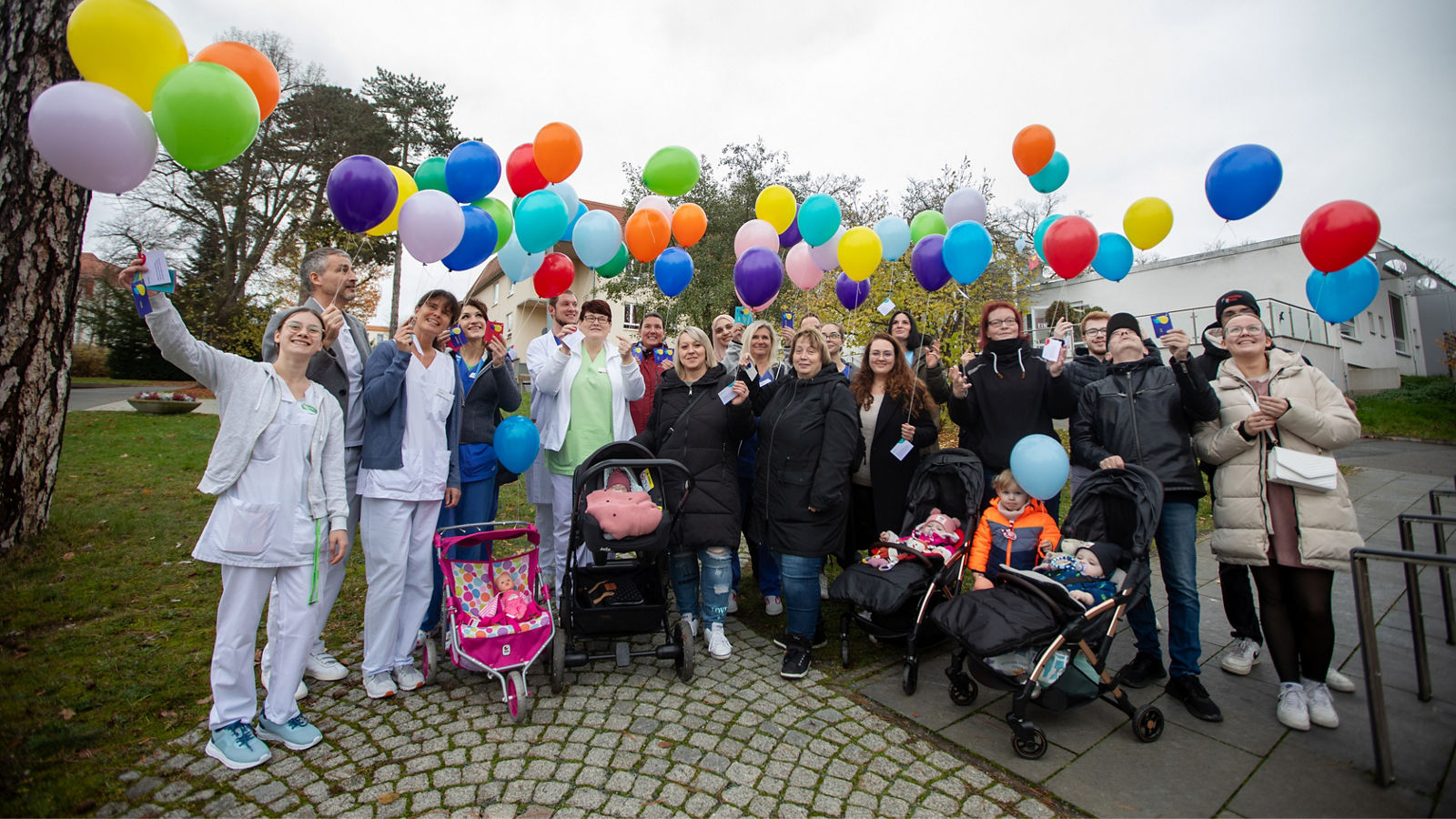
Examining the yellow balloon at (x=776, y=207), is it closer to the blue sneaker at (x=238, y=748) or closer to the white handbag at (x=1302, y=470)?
the white handbag at (x=1302, y=470)

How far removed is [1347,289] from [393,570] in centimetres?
563

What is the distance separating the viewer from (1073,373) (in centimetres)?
462

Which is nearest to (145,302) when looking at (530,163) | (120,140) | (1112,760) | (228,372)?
(228,372)

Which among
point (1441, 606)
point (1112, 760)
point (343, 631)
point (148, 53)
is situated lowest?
point (1112, 760)

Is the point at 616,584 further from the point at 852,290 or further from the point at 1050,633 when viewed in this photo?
the point at 852,290

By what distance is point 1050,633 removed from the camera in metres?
2.84

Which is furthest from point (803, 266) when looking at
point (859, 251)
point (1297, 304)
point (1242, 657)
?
point (1297, 304)

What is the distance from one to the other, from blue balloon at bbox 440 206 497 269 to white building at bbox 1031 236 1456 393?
13.4m

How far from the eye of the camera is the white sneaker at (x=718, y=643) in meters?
3.84

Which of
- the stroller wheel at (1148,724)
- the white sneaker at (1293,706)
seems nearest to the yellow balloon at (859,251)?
the stroller wheel at (1148,724)

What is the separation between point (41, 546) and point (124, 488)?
3260mm

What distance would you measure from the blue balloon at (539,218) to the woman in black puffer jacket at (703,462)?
130 cm

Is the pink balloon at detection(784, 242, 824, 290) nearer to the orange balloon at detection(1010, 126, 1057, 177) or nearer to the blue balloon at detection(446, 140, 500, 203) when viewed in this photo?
the orange balloon at detection(1010, 126, 1057, 177)

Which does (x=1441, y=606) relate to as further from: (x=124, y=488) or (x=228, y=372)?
(x=124, y=488)
